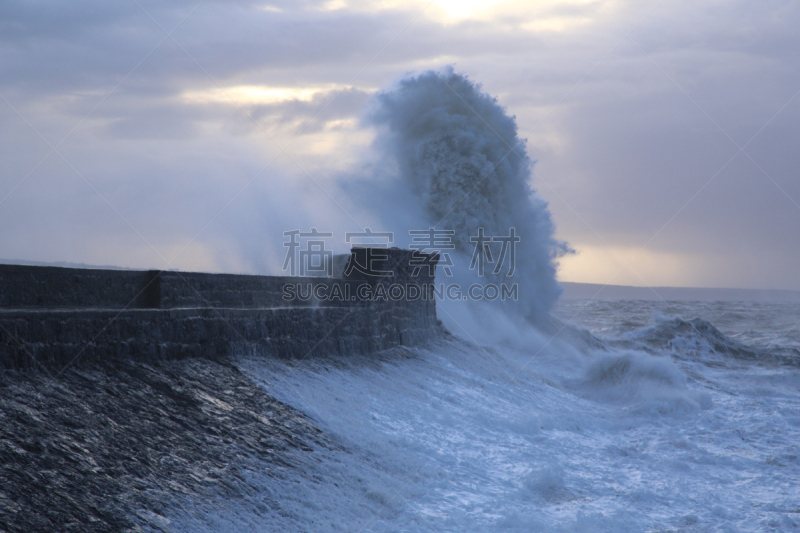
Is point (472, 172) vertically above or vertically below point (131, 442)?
above

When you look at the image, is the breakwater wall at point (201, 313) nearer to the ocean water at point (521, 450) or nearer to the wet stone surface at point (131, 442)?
the wet stone surface at point (131, 442)

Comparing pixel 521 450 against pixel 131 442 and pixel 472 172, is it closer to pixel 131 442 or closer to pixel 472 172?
pixel 131 442

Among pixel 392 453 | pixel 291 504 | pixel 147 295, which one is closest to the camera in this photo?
pixel 291 504

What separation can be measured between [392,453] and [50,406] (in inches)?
109

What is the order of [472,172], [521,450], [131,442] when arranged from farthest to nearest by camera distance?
[472,172], [521,450], [131,442]

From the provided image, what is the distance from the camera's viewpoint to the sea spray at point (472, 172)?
16.0 metres

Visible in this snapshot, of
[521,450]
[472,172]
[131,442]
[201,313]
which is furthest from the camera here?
[472,172]

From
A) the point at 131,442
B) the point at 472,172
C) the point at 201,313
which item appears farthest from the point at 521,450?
the point at 472,172

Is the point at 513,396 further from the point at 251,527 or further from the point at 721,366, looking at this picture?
the point at 721,366

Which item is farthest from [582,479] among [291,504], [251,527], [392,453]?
[251,527]

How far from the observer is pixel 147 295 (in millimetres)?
5773

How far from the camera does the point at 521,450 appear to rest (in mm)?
6398

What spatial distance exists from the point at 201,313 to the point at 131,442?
187cm

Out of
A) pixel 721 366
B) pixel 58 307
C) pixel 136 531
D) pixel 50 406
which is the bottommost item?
pixel 721 366
